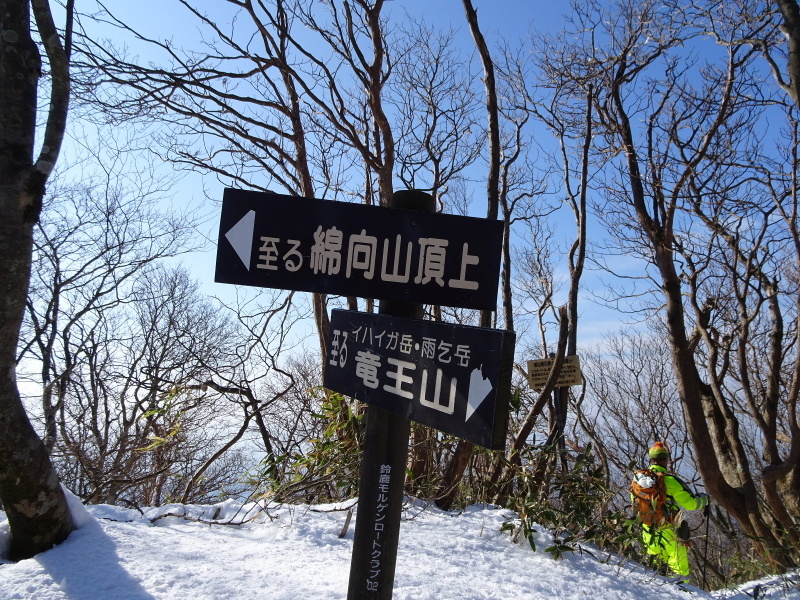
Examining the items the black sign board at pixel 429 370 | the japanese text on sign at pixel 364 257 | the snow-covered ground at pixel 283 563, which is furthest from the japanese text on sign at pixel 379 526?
the snow-covered ground at pixel 283 563

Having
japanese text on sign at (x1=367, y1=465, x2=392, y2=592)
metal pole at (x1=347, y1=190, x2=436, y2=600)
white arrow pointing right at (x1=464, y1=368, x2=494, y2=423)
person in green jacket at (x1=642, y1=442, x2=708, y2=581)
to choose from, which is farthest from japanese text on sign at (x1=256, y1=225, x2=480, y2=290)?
person in green jacket at (x1=642, y1=442, x2=708, y2=581)

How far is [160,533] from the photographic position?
10.8 feet

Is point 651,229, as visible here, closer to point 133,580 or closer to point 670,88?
point 670,88

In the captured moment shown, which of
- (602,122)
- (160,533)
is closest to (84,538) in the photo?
(160,533)

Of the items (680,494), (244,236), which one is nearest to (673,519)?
(680,494)

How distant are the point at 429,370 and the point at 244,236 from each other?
0.73 metres

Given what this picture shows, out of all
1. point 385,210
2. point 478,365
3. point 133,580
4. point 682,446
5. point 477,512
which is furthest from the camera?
point 682,446

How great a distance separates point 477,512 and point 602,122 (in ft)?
19.1

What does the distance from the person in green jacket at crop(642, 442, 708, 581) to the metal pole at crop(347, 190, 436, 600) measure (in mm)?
2514

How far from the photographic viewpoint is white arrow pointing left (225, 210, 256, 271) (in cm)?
172

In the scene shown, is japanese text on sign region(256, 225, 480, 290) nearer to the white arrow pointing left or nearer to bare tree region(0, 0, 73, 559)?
the white arrow pointing left

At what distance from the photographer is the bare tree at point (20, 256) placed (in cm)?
286

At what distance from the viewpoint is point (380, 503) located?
1.65 m

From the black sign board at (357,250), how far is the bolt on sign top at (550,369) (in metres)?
3.36
